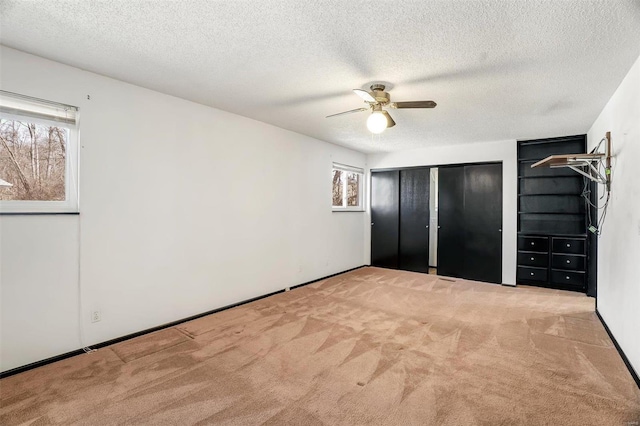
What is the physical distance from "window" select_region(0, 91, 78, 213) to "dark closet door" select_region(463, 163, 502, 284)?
18.1 ft

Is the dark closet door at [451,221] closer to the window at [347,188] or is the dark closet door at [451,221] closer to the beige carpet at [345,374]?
the window at [347,188]

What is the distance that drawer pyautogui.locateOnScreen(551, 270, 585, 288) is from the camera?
4676 mm

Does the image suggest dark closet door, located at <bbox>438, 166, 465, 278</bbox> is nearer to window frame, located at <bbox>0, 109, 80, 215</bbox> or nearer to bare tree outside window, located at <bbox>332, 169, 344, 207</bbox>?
bare tree outside window, located at <bbox>332, 169, 344, 207</bbox>

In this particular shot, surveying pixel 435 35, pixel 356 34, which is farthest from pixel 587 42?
pixel 356 34

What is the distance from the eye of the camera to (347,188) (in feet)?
20.7

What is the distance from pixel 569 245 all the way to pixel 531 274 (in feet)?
2.28

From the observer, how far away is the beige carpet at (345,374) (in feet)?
6.15

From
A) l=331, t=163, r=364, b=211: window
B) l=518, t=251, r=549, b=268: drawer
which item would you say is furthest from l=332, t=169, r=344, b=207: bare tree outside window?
l=518, t=251, r=549, b=268: drawer

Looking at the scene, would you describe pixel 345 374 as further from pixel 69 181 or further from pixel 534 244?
pixel 534 244

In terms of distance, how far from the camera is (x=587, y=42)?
7.00 feet

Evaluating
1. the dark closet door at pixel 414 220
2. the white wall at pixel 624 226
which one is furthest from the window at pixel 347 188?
the white wall at pixel 624 226

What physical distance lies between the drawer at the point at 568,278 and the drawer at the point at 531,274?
11 cm

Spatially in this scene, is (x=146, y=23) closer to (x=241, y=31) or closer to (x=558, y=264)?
(x=241, y=31)

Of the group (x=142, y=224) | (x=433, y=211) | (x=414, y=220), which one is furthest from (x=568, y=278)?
(x=142, y=224)
